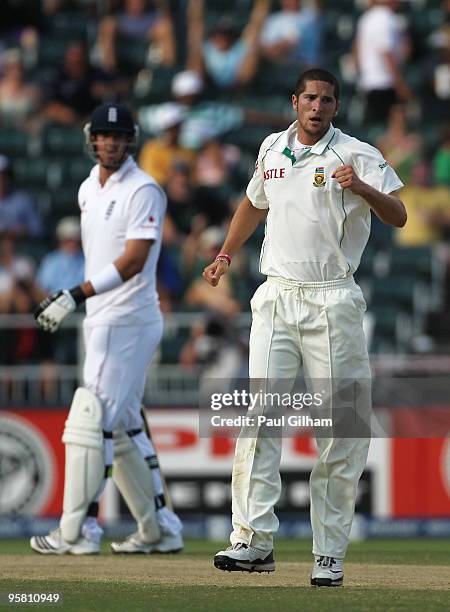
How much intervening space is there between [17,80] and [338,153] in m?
9.80

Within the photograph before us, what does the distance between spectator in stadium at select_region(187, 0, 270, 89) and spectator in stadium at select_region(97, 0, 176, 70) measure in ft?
0.90

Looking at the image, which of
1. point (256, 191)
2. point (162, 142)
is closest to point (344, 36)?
point (162, 142)

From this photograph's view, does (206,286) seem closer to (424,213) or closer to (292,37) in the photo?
(424,213)

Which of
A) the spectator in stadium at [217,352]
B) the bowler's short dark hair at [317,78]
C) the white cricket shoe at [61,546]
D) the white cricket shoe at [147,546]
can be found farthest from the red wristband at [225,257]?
the spectator in stadium at [217,352]

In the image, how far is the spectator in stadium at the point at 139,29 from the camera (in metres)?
16.0

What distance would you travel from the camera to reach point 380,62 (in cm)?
1560

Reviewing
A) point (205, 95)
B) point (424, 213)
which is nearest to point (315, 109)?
point (424, 213)

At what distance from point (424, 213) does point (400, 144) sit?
947mm

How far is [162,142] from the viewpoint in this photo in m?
14.3

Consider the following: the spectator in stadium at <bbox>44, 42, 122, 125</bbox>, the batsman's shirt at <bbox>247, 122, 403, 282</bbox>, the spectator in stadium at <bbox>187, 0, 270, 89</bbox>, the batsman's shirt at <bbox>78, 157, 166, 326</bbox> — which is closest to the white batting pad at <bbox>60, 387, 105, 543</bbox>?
the batsman's shirt at <bbox>78, 157, 166, 326</bbox>

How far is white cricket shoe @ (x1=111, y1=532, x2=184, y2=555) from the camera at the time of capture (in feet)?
26.3

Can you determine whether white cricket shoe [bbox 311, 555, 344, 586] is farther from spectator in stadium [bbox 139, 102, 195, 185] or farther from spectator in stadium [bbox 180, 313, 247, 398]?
spectator in stadium [bbox 139, 102, 195, 185]

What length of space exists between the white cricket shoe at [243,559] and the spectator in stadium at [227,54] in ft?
32.1

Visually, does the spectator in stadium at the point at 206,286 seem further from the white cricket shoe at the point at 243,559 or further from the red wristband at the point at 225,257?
the white cricket shoe at the point at 243,559
